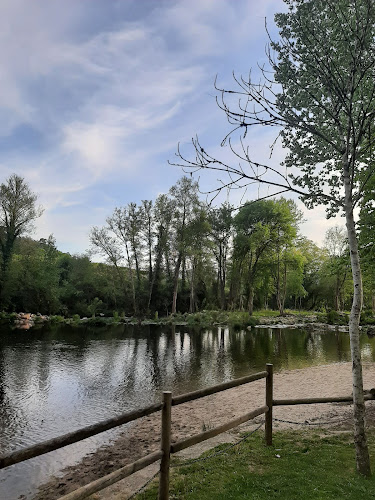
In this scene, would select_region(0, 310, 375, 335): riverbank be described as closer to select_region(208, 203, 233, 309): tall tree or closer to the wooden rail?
select_region(208, 203, 233, 309): tall tree

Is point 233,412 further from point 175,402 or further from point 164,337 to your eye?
point 164,337

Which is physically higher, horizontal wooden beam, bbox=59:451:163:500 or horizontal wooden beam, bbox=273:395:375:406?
horizontal wooden beam, bbox=273:395:375:406

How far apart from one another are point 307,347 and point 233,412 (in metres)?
14.5

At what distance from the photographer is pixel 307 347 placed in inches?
Result: 887

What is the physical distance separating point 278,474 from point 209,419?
4652 millimetres

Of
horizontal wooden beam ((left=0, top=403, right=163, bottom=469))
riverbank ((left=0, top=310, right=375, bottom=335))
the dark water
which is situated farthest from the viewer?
riverbank ((left=0, top=310, right=375, bottom=335))

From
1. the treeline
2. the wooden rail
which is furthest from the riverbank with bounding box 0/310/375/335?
the wooden rail

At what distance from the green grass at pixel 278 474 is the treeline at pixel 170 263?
34.0 metres

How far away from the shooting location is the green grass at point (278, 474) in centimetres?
412

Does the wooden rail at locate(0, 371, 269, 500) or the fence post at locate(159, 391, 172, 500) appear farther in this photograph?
the fence post at locate(159, 391, 172, 500)

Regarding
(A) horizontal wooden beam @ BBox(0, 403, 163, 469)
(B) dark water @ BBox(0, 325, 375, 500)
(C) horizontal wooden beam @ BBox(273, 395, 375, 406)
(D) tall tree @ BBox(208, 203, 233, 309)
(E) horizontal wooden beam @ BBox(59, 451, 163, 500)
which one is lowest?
(B) dark water @ BBox(0, 325, 375, 500)

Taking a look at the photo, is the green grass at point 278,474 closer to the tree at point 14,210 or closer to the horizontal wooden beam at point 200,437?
the horizontal wooden beam at point 200,437

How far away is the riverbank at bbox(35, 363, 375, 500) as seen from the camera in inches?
228

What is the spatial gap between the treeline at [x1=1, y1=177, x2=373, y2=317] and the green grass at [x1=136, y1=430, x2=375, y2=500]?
34.0 m
